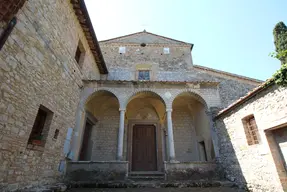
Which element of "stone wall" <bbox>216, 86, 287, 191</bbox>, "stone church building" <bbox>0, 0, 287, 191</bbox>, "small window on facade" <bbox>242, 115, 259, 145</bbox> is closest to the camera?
"stone church building" <bbox>0, 0, 287, 191</bbox>

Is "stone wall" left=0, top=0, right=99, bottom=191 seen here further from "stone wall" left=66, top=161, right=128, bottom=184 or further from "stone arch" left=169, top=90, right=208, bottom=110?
"stone arch" left=169, top=90, right=208, bottom=110

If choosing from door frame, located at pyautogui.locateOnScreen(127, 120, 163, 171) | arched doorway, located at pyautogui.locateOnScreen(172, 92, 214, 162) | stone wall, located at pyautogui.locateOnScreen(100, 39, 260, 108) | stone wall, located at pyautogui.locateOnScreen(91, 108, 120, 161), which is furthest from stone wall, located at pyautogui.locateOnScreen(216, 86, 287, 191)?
stone wall, located at pyautogui.locateOnScreen(91, 108, 120, 161)

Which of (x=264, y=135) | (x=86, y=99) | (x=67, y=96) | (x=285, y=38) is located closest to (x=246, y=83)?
(x=285, y=38)

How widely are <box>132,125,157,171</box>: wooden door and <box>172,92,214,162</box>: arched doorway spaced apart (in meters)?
1.40

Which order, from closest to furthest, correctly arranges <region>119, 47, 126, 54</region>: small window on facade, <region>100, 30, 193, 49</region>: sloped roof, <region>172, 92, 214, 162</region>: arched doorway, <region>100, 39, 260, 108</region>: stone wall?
<region>172, 92, 214, 162</region>: arched doorway < <region>100, 39, 260, 108</region>: stone wall < <region>119, 47, 126, 54</region>: small window on facade < <region>100, 30, 193, 49</region>: sloped roof

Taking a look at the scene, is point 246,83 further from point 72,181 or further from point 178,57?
point 72,181

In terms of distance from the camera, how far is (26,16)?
408 cm

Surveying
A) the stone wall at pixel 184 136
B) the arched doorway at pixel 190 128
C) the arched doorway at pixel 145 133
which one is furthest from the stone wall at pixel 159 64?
the stone wall at pixel 184 136

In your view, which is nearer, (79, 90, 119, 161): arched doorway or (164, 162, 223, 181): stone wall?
(164, 162, 223, 181): stone wall

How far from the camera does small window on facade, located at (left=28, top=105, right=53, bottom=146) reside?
485 centimetres

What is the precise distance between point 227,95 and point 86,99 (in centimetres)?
826

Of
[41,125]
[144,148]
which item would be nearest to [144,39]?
[144,148]

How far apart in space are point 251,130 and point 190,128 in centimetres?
458

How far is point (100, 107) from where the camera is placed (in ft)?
32.0
